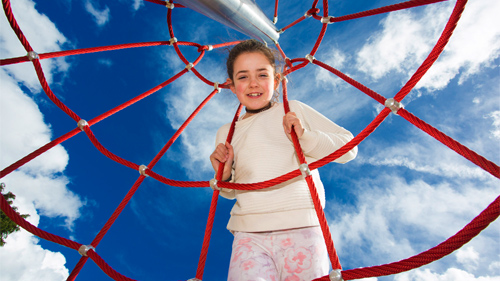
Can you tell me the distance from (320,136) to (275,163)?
272 mm

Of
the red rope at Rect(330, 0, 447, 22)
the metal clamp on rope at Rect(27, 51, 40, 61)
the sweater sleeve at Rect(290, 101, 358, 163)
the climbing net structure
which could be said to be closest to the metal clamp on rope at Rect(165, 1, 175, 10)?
the climbing net structure

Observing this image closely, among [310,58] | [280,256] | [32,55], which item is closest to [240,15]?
[310,58]

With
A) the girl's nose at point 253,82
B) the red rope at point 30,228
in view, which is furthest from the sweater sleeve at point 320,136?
the red rope at point 30,228

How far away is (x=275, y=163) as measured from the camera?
1531 mm

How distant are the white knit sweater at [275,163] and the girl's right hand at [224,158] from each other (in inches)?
2.0

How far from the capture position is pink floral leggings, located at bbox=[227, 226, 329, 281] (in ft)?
3.88

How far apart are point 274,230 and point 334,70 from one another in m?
1.28

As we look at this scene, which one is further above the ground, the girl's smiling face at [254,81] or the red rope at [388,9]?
the red rope at [388,9]

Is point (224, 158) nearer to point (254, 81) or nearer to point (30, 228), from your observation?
point (254, 81)

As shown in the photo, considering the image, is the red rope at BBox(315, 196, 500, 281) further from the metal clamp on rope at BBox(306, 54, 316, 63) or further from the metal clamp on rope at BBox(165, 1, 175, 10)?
the metal clamp on rope at BBox(165, 1, 175, 10)

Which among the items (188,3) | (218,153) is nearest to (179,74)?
(188,3)

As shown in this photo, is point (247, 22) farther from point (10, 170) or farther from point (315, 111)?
point (10, 170)

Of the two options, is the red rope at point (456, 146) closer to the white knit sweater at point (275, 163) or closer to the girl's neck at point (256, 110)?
the white knit sweater at point (275, 163)

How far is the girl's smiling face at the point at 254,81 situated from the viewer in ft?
5.80
